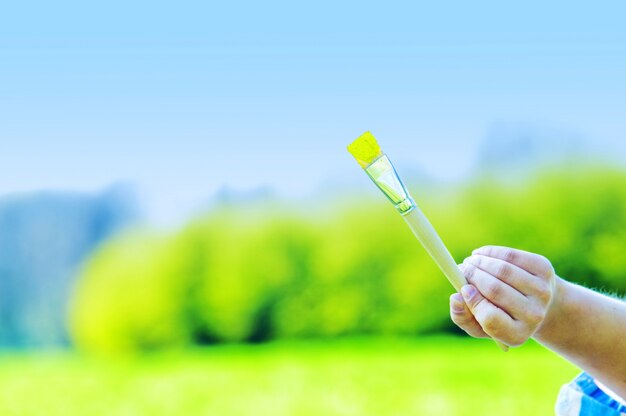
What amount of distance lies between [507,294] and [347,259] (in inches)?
89.9

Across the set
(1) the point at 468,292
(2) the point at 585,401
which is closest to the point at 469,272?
(1) the point at 468,292

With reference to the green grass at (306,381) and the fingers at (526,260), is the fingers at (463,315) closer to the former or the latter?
the fingers at (526,260)

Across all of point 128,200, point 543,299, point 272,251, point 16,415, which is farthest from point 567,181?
point 543,299

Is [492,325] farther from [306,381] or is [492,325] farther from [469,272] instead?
[306,381]

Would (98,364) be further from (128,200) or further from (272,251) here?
(272,251)

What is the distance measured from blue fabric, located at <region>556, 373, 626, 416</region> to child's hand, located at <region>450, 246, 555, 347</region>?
17cm

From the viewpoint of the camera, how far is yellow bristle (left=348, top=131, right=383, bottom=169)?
52 cm

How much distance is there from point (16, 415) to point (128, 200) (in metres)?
0.92

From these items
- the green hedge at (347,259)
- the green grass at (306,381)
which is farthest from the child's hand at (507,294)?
the green hedge at (347,259)

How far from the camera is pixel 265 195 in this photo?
3027 millimetres

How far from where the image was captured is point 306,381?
278 cm

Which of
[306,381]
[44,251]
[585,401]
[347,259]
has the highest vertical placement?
[44,251]

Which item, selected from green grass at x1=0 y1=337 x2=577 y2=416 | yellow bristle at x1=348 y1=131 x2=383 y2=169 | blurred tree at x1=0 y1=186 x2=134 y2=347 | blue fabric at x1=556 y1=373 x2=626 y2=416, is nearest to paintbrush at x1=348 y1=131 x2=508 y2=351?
yellow bristle at x1=348 y1=131 x2=383 y2=169

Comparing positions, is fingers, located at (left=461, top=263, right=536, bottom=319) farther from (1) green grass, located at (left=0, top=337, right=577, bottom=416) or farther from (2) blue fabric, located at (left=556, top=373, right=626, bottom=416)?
(1) green grass, located at (left=0, top=337, right=577, bottom=416)
